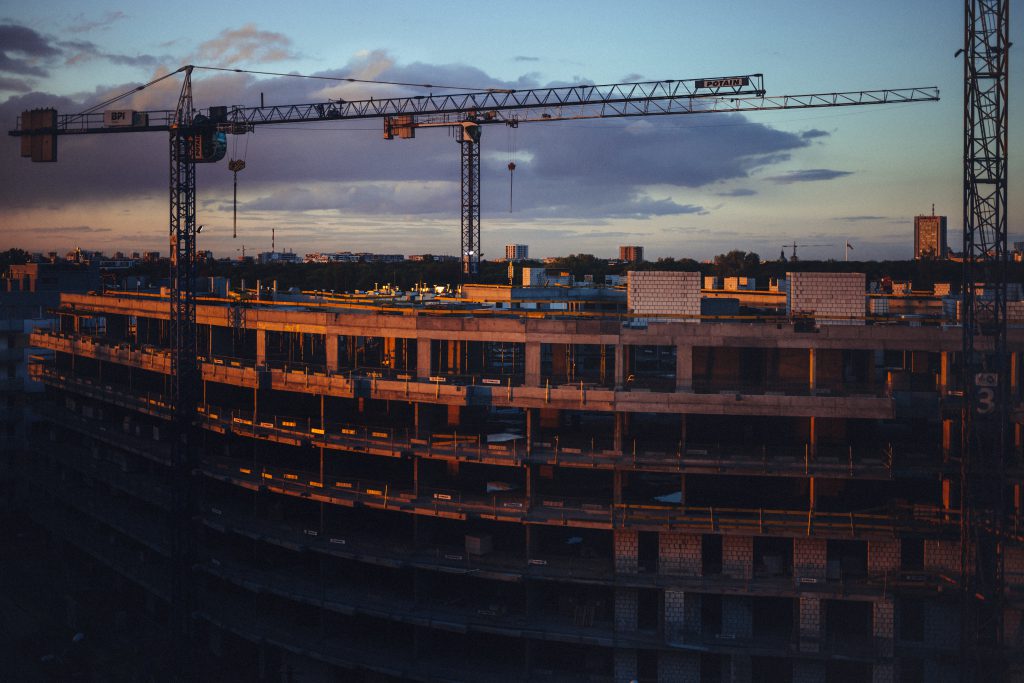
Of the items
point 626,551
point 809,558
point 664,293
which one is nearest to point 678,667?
point 626,551

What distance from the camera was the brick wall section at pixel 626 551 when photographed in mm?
43500

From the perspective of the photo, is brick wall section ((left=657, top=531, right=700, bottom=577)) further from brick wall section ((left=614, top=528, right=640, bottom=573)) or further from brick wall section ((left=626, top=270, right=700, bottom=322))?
brick wall section ((left=626, top=270, right=700, bottom=322))

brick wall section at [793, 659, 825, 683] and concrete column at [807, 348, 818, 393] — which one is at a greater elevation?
concrete column at [807, 348, 818, 393]

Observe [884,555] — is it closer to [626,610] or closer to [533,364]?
[626,610]

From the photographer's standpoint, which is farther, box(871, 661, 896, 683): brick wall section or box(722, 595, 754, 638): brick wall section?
box(722, 595, 754, 638): brick wall section

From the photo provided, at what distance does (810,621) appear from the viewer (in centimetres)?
4175

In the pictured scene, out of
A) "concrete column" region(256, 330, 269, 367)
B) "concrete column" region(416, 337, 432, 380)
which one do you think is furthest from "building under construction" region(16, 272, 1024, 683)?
"concrete column" region(256, 330, 269, 367)

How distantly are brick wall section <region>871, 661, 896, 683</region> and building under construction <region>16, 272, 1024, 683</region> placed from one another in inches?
7.9

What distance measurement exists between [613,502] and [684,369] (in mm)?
Answer: 7519

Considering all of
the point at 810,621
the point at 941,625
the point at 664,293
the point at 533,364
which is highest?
the point at 664,293

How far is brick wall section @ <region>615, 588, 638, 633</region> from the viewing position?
143 ft

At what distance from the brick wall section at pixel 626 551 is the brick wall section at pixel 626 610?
106cm

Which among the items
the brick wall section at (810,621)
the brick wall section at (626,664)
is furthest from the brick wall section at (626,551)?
the brick wall section at (810,621)

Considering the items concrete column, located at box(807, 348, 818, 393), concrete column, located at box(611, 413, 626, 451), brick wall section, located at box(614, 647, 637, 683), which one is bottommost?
brick wall section, located at box(614, 647, 637, 683)
